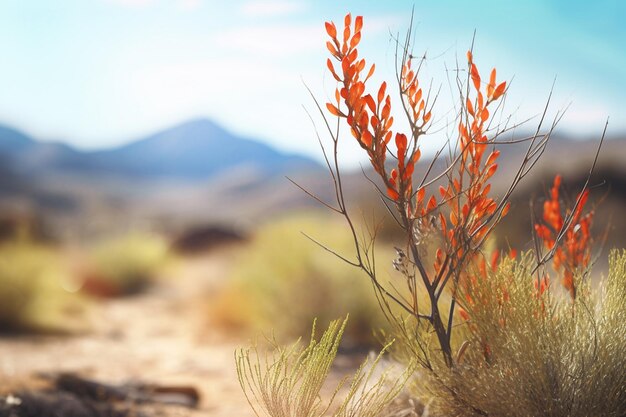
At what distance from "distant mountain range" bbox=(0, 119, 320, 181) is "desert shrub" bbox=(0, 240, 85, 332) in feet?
288

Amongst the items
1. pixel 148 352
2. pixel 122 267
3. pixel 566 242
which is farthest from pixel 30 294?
pixel 566 242

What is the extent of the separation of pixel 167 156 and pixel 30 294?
123173mm

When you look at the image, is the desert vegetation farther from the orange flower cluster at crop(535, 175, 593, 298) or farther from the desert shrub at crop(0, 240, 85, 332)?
the desert shrub at crop(0, 240, 85, 332)

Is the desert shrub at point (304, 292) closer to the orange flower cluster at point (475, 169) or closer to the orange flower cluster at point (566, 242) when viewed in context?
the orange flower cluster at point (566, 242)

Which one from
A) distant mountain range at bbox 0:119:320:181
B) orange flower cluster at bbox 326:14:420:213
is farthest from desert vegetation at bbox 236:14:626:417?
distant mountain range at bbox 0:119:320:181

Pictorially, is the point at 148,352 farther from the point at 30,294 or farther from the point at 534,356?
the point at 534,356

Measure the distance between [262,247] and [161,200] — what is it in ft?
284

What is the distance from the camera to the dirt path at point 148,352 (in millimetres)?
5824

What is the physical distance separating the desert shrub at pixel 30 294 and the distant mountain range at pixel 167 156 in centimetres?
8777

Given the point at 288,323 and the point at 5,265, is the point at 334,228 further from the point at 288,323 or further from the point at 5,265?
the point at 5,265

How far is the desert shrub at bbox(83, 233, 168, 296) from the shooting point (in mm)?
13828

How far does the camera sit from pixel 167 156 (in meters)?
129

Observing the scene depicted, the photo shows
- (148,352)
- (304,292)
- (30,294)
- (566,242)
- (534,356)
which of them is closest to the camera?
(534,356)

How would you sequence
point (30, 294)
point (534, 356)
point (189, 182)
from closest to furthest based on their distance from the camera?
point (534, 356), point (30, 294), point (189, 182)
